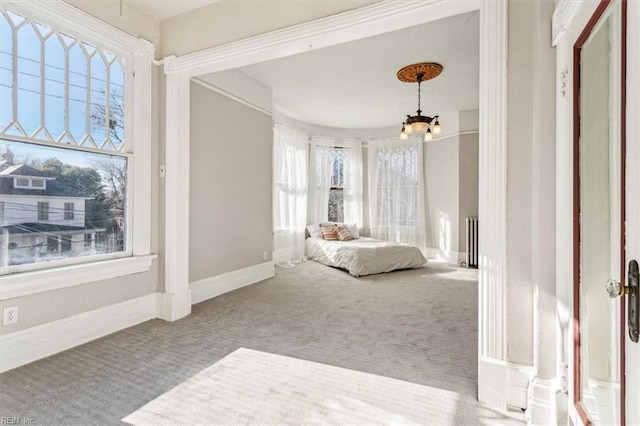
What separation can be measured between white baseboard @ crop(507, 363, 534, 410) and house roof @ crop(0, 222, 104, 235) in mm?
3162

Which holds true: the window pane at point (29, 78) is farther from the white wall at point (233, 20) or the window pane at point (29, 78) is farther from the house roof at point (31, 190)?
the white wall at point (233, 20)

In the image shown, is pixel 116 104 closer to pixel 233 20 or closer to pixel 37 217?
pixel 37 217

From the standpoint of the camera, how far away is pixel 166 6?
290cm

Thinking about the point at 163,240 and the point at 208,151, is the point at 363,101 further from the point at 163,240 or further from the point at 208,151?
the point at 163,240

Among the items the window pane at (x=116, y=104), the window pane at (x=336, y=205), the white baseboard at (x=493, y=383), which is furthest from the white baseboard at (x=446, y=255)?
the window pane at (x=116, y=104)

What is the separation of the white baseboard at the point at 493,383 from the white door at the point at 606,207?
36 centimetres

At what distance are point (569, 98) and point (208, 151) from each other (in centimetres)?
335

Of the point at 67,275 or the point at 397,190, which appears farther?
the point at 397,190

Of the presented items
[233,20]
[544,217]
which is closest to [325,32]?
[233,20]

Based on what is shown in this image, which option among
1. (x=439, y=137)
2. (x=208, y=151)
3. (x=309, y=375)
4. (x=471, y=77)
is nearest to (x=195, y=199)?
(x=208, y=151)

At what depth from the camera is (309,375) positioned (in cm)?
208

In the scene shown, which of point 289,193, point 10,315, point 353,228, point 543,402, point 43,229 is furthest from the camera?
point 353,228

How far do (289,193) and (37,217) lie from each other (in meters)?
4.16

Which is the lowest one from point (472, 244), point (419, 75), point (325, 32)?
point (472, 244)
